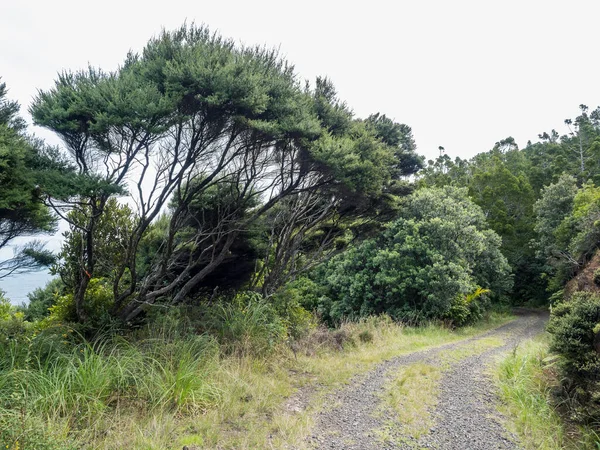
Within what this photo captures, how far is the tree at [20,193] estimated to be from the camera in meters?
3.98

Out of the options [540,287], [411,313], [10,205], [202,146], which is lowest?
[540,287]

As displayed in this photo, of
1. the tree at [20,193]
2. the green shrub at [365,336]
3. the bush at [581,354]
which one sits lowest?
the green shrub at [365,336]

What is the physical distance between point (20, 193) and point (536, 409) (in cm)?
661

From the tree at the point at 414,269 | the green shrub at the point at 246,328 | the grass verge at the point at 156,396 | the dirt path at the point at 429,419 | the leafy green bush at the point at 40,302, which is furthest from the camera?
the tree at the point at 414,269

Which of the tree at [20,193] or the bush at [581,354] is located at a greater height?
the tree at [20,193]

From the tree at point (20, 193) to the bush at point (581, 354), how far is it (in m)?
6.70

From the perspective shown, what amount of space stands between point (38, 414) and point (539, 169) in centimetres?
3318

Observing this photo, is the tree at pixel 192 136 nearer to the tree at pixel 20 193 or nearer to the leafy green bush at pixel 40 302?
the tree at pixel 20 193

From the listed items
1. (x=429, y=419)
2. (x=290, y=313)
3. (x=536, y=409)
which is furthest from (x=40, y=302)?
(x=536, y=409)

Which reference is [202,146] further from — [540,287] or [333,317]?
[540,287]

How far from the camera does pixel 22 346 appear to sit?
4.00 meters

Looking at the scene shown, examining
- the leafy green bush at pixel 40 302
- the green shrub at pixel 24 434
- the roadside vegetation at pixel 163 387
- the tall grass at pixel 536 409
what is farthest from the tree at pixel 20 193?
the tall grass at pixel 536 409

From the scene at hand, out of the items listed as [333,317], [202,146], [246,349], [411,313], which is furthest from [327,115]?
[333,317]

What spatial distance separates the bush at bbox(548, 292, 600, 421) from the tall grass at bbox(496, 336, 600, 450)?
219mm
